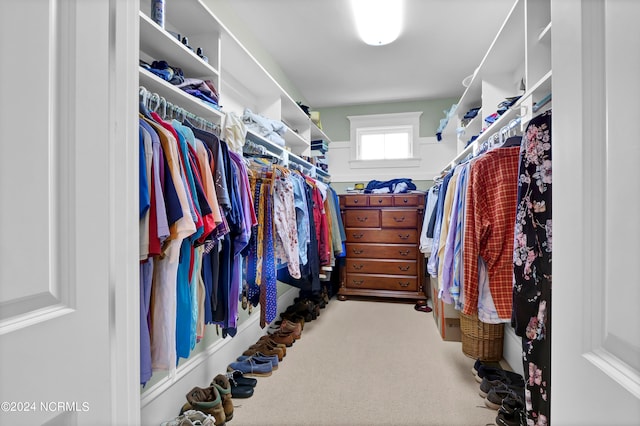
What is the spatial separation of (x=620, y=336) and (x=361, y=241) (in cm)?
329

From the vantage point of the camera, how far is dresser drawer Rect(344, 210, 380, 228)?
362cm

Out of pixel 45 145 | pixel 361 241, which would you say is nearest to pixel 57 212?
pixel 45 145

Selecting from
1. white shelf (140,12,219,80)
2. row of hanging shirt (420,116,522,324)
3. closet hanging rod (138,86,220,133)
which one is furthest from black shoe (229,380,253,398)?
white shelf (140,12,219,80)

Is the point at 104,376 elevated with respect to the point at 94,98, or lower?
lower

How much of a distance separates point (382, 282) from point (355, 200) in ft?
3.45

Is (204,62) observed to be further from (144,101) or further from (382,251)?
(382,251)

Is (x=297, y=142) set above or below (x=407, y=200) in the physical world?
above

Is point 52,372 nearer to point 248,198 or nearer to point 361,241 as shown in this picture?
point 248,198

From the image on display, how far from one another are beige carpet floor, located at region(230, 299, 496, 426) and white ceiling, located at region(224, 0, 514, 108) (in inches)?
105

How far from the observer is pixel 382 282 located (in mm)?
3541

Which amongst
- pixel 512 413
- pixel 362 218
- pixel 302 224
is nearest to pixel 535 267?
pixel 512 413

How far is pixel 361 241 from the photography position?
365 cm

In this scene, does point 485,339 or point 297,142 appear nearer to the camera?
point 485,339

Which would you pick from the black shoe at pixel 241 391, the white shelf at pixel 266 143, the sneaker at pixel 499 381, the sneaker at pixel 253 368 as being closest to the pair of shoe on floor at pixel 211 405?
the black shoe at pixel 241 391
